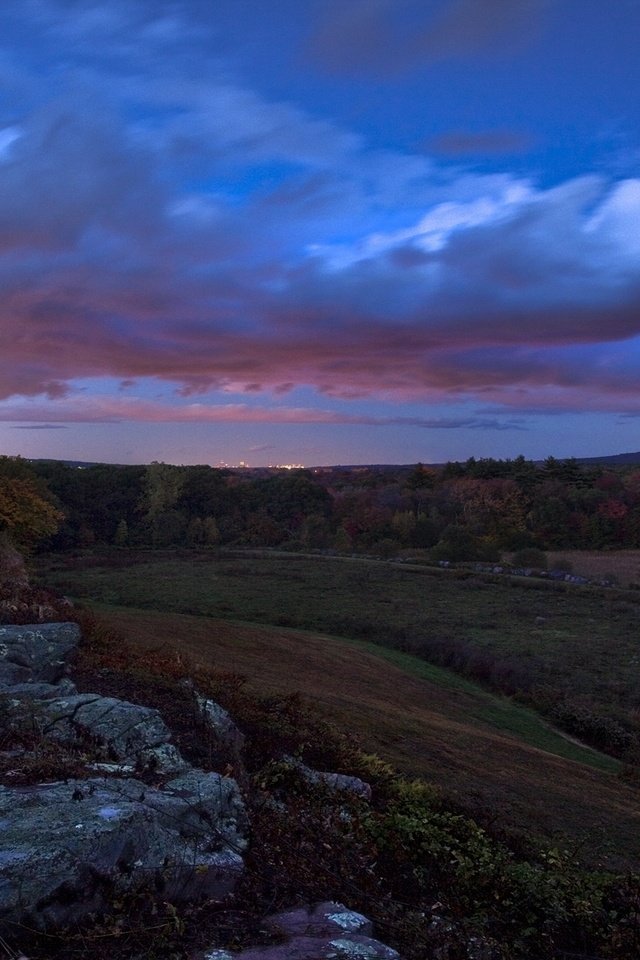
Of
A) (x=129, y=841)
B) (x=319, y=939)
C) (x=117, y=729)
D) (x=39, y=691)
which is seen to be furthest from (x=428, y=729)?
(x=129, y=841)

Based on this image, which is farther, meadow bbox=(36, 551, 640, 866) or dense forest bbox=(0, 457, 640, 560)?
dense forest bbox=(0, 457, 640, 560)

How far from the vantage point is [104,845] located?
3939 mm

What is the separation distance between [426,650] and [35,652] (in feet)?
62.8

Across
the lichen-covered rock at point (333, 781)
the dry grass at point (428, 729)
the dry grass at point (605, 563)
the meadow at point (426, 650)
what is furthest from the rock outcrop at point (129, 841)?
the dry grass at point (605, 563)

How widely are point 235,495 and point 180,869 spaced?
84652 mm

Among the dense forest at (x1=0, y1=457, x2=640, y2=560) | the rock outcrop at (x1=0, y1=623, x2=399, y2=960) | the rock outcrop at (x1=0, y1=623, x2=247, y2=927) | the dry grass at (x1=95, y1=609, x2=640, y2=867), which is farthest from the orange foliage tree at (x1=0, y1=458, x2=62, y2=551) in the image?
the dense forest at (x1=0, y1=457, x2=640, y2=560)

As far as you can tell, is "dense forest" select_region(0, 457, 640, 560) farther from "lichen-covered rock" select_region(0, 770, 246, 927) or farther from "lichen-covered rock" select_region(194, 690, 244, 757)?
"lichen-covered rock" select_region(0, 770, 246, 927)

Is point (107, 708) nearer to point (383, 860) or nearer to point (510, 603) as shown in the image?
point (383, 860)

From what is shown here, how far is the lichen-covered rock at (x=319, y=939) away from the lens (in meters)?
3.61

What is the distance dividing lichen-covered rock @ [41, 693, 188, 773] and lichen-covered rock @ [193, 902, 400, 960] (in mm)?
1758

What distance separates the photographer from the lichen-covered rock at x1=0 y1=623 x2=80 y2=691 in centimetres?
837

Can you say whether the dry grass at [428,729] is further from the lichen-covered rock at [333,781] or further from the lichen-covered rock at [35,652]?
the lichen-covered rock at [35,652]

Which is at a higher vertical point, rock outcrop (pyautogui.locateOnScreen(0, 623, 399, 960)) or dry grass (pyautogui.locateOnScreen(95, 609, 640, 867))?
rock outcrop (pyautogui.locateOnScreen(0, 623, 399, 960))

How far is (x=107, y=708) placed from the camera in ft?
21.4
